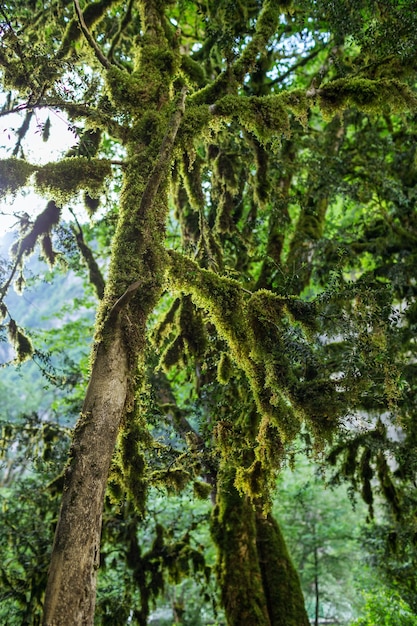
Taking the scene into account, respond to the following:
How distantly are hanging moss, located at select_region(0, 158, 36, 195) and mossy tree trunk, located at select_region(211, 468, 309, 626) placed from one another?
143 inches

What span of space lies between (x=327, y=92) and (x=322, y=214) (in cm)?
384

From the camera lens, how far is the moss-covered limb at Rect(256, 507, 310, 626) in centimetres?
536

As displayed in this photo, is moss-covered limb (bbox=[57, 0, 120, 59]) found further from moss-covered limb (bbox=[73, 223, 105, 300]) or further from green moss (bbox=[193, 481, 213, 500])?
green moss (bbox=[193, 481, 213, 500])

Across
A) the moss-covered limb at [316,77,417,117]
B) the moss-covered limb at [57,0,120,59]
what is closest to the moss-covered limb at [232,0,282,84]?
the moss-covered limb at [316,77,417,117]

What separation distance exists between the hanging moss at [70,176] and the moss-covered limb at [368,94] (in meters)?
2.37

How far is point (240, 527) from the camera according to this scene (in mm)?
5914

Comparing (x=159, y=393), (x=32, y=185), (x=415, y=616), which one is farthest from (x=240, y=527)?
(x=32, y=185)

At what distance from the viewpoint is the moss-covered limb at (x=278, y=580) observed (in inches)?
211

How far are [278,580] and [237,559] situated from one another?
24.6 inches

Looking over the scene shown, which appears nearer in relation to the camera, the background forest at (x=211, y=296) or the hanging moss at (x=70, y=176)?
the background forest at (x=211, y=296)

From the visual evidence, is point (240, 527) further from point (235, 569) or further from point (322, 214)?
point (322, 214)

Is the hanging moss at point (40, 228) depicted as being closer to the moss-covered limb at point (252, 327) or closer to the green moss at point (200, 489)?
the moss-covered limb at point (252, 327)

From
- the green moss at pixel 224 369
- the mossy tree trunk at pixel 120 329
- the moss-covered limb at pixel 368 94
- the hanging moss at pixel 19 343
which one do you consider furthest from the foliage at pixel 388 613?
the moss-covered limb at pixel 368 94

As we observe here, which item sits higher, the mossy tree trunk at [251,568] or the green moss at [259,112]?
the green moss at [259,112]
